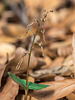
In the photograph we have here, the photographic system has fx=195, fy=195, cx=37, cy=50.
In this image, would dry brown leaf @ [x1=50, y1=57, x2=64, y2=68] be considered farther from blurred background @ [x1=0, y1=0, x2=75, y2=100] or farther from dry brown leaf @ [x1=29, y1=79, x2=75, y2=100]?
dry brown leaf @ [x1=29, y1=79, x2=75, y2=100]

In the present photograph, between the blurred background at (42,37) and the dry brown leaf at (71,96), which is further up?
the blurred background at (42,37)

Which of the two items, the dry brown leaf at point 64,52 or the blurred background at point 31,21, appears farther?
the blurred background at point 31,21

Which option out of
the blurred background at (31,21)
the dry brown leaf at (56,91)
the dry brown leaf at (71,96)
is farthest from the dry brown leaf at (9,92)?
the blurred background at (31,21)

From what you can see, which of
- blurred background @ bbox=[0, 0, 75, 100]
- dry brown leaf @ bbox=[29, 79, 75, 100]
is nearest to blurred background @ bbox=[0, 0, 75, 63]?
blurred background @ bbox=[0, 0, 75, 100]

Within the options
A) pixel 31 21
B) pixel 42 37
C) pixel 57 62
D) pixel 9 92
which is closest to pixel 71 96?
pixel 9 92

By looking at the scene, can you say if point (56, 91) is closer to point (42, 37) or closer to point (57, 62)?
point (57, 62)

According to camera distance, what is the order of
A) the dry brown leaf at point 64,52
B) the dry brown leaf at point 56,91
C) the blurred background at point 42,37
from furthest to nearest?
the dry brown leaf at point 64,52, the blurred background at point 42,37, the dry brown leaf at point 56,91

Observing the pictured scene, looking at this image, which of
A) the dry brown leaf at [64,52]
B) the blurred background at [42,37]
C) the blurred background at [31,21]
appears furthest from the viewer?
the blurred background at [31,21]

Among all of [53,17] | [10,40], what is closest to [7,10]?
[53,17]

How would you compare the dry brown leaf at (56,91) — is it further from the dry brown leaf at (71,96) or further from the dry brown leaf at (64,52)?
the dry brown leaf at (64,52)
